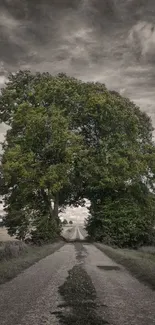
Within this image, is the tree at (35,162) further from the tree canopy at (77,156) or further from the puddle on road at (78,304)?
the puddle on road at (78,304)

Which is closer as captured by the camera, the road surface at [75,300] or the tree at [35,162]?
the road surface at [75,300]

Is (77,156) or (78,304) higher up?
(77,156)

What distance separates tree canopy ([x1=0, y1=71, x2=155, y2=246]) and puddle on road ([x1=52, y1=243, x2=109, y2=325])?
26.7 m

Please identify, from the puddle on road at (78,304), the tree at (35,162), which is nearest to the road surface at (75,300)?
the puddle on road at (78,304)

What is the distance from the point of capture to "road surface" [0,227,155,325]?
10.4m

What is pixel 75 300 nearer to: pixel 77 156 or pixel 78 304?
pixel 78 304

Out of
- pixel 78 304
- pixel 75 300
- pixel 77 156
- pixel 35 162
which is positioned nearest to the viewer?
pixel 78 304

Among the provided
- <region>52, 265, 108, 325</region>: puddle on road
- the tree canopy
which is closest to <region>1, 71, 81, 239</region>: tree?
the tree canopy

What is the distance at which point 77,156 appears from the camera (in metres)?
46.4

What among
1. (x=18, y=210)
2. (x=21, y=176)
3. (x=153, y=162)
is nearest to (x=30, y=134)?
(x=21, y=176)

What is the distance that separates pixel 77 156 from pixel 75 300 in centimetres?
3391

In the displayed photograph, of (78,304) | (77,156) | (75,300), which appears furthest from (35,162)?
(78,304)

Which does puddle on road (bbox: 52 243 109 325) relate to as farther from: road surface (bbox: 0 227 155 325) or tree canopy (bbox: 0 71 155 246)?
tree canopy (bbox: 0 71 155 246)

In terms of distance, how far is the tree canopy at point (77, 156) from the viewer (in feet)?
144
